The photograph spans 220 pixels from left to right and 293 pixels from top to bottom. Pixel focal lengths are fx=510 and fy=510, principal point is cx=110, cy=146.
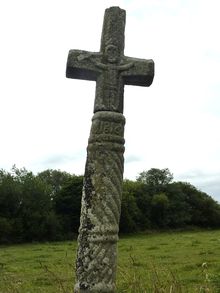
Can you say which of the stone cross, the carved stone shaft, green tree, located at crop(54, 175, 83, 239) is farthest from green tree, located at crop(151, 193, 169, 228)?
the carved stone shaft

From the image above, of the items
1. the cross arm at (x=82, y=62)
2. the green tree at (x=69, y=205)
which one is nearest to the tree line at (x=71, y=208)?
the green tree at (x=69, y=205)

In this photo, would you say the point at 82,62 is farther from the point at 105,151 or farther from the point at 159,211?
the point at 159,211

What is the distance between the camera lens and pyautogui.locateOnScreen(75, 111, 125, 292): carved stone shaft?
566 centimetres

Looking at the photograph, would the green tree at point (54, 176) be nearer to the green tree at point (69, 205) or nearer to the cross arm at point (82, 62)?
the green tree at point (69, 205)

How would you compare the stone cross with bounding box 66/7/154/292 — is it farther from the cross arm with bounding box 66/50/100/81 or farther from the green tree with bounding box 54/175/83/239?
the green tree with bounding box 54/175/83/239

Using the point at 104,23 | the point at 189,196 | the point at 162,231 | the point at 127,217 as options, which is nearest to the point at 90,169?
the point at 104,23

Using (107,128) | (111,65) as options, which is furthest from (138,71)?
(107,128)

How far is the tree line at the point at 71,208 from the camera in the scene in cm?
4778

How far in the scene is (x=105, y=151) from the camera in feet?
19.4

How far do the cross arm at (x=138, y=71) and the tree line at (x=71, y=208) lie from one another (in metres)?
40.5

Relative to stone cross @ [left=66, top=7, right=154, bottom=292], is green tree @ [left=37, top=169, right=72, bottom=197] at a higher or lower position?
higher

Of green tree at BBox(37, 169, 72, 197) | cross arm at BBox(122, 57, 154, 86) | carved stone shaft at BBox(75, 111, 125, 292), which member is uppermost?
green tree at BBox(37, 169, 72, 197)

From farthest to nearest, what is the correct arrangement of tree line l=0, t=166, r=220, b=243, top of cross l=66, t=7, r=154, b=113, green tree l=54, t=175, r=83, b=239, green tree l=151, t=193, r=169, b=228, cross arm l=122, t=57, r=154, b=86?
green tree l=151, t=193, r=169, b=228
green tree l=54, t=175, r=83, b=239
tree line l=0, t=166, r=220, b=243
cross arm l=122, t=57, r=154, b=86
top of cross l=66, t=7, r=154, b=113

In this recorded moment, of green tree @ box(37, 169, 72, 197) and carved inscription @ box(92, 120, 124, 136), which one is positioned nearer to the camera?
carved inscription @ box(92, 120, 124, 136)
